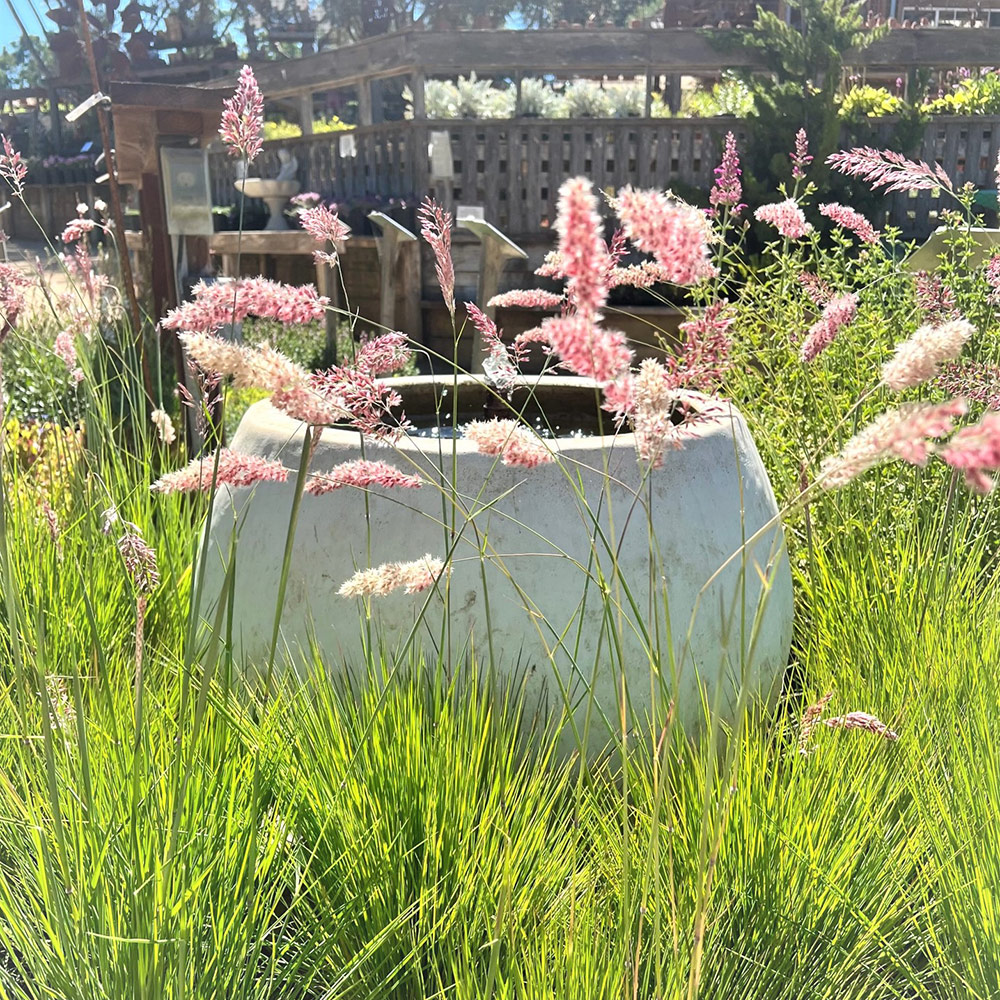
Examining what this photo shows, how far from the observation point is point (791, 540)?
3.07 meters

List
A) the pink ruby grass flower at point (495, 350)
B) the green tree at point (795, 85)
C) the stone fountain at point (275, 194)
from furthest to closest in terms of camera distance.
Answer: the stone fountain at point (275, 194) < the green tree at point (795, 85) < the pink ruby grass flower at point (495, 350)

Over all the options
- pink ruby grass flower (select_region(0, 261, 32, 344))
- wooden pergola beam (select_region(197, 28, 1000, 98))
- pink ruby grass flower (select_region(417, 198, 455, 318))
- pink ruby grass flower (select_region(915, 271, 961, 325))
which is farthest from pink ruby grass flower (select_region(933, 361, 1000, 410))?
wooden pergola beam (select_region(197, 28, 1000, 98))

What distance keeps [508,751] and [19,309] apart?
1211 mm

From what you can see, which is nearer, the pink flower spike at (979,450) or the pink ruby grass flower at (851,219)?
the pink flower spike at (979,450)

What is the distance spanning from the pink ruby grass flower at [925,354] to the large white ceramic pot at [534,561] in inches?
38.3

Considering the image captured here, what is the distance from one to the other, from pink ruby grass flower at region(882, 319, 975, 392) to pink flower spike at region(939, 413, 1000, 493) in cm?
29

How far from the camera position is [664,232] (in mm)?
912

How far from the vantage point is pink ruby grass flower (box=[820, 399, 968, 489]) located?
2.52ft

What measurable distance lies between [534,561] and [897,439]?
133cm

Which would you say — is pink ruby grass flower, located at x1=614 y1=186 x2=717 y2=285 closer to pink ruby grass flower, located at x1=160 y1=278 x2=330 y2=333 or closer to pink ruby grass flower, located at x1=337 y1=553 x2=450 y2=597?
pink ruby grass flower, located at x1=160 y1=278 x2=330 y2=333

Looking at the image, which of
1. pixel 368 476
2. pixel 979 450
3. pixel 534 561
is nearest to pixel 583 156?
pixel 534 561

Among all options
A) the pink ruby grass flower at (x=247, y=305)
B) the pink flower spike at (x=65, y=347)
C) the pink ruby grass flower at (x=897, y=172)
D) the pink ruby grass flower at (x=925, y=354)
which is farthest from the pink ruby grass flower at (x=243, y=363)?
the pink flower spike at (x=65, y=347)

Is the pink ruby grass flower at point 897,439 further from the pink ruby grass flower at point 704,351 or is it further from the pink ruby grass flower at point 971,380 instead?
the pink ruby grass flower at point 971,380

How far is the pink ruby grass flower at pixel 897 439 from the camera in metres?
0.77
